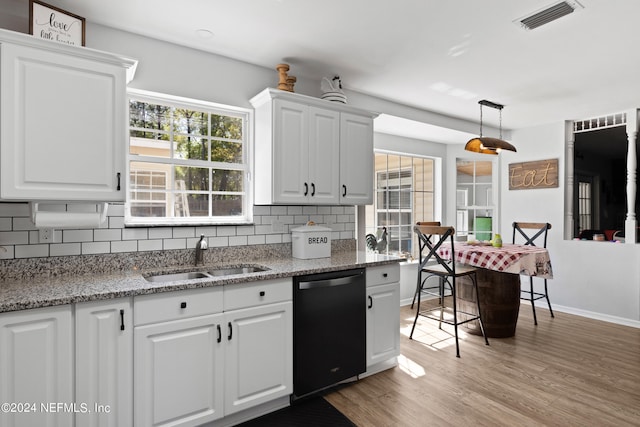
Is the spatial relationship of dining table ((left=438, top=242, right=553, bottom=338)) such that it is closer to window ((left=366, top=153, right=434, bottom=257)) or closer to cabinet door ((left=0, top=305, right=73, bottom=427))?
window ((left=366, top=153, right=434, bottom=257))

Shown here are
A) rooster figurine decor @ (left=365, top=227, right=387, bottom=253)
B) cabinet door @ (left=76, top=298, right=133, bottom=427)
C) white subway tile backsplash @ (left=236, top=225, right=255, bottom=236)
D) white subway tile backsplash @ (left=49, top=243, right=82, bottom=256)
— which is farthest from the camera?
rooster figurine decor @ (left=365, top=227, right=387, bottom=253)

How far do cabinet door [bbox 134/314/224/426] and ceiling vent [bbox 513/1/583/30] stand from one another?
8.77ft

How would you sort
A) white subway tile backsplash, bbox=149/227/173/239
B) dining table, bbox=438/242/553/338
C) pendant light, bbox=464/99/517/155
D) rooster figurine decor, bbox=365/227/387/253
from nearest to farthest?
white subway tile backsplash, bbox=149/227/173/239 → dining table, bbox=438/242/553/338 → pendant light, bbox=464/99/517/155 → rooster figurine decor, bbox=365/227/387/253

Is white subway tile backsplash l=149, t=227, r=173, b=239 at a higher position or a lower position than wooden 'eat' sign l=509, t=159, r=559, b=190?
lower

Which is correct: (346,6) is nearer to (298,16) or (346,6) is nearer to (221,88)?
(298,16)

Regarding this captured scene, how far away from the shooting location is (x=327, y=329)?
8.52 feet

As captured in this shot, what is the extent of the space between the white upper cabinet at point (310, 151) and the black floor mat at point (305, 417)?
1466mm

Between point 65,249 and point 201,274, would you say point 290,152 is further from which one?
point 65,249

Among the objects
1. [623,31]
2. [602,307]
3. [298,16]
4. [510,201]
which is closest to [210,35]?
[298,16]

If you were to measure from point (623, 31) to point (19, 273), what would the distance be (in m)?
4.16

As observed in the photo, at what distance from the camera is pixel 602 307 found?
14.8 ft

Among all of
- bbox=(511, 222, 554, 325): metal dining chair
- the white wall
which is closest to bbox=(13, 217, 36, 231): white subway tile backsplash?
bbox=(511, 222, 554, 325): metal dining chair

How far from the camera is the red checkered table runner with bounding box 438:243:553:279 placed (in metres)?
3.44

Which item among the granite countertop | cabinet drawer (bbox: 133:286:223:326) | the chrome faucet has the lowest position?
cabinet drawer (bbox: 133:286:223:326)
